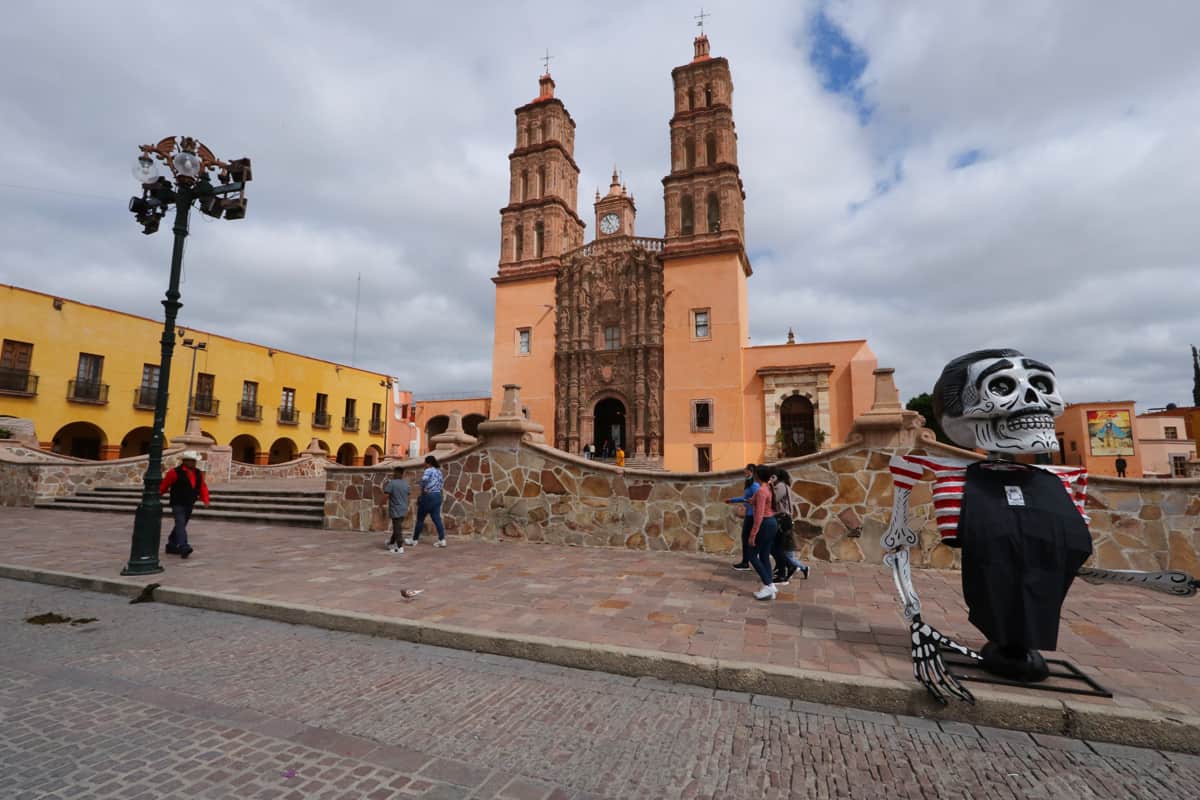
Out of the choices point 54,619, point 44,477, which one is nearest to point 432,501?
point 54,619

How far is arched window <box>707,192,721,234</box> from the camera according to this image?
1090 inches

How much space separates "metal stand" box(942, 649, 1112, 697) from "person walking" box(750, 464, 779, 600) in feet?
6.22

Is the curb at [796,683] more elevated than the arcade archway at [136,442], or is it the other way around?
the arcade archway at [136,442]

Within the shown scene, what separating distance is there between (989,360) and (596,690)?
334cm

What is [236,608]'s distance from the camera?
5.25 meters

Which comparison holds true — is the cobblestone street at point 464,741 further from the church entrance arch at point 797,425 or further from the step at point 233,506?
the church entrance arch at point 797,425

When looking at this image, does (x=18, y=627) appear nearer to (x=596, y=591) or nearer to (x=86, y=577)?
(x=86, y=577)

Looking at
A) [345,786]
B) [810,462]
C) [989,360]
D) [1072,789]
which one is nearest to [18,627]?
[345,786]

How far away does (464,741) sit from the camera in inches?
111

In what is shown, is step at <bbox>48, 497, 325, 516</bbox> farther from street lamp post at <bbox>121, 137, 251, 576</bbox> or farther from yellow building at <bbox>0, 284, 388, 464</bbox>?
yellow building at <bbox>0, 284, 388, 464</bbox>

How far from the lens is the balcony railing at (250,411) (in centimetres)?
2906

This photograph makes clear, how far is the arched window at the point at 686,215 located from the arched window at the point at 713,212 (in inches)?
36.7

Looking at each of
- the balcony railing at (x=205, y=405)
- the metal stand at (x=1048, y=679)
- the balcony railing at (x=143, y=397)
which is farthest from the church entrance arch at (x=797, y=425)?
the balcony railing at (x=143, y=397)

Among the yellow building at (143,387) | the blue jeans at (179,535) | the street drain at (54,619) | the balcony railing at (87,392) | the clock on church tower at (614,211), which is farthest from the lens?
the clock on church tower at (614,211)
